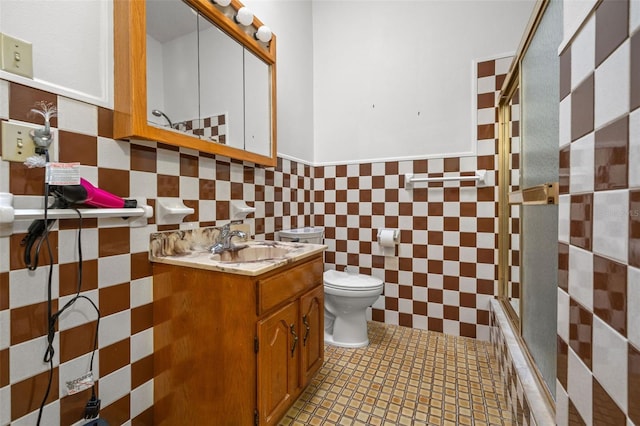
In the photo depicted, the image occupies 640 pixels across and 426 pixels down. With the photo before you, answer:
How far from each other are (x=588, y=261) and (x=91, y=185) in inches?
55.7

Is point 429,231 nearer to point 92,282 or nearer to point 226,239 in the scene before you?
point 226,239

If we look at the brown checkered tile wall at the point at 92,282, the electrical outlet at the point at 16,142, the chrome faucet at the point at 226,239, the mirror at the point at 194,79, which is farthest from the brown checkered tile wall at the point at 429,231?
the electrical outlet at the point at 16,142

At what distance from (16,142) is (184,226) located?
630mm

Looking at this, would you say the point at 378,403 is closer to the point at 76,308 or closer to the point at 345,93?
the point at 76,308

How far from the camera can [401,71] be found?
7.23 ft

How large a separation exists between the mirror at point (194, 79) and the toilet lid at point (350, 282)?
899mm

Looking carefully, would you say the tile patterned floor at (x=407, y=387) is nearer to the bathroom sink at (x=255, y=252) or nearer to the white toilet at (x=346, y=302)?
the white toilet at (x=346, y=302)

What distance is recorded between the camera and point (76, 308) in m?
0.96

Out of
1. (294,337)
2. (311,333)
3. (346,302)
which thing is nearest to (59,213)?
(294,337)

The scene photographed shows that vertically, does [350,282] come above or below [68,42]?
below

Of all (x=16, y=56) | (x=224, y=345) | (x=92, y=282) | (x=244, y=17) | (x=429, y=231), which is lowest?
(x=224, y=345)

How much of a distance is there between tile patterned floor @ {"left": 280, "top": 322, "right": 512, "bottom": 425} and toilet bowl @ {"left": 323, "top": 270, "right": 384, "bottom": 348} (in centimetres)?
8

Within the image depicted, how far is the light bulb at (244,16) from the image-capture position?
1481mm

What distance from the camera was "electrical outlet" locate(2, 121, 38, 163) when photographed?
0.81 metres
